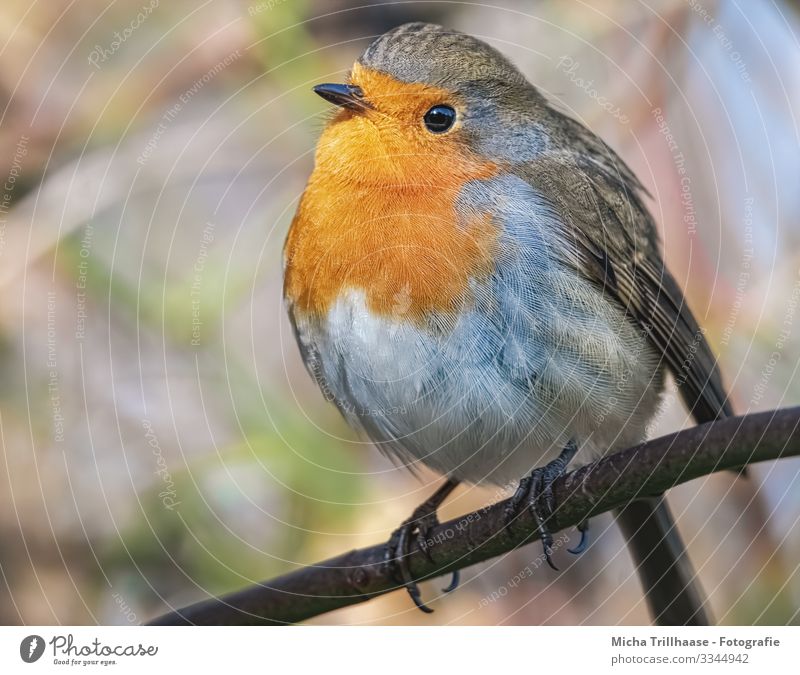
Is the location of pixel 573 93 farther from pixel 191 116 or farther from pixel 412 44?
pixel 191 116

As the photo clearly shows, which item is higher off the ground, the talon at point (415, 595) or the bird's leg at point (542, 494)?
the bird's leg at point (542, 494)

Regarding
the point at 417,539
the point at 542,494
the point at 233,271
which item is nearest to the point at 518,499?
the point at 542,494

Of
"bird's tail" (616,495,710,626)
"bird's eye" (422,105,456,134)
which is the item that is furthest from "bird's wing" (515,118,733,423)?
"bird's tail" (616,495,710,626)

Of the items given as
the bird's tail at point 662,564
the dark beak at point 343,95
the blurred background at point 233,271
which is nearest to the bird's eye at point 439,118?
the dark beak at point 343,95

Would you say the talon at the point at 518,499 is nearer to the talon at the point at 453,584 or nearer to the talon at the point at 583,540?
the talon at the point at 583,540

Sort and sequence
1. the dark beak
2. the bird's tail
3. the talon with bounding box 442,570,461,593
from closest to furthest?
the dark beak → the bird's tail → the talon with bounding box 442,570,461,593

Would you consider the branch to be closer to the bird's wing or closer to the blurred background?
the blurred background
